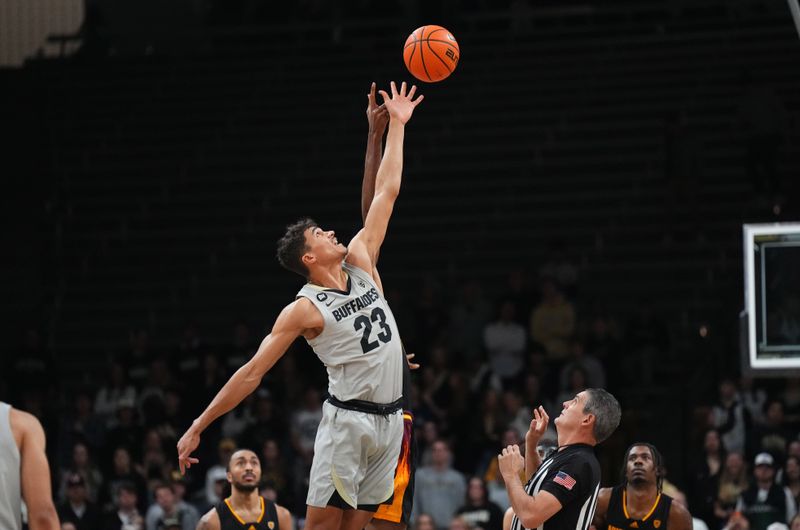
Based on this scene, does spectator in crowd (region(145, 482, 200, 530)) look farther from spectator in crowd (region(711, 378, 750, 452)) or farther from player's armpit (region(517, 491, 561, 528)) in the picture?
player's armpit (region(517, 491, 561, 528))

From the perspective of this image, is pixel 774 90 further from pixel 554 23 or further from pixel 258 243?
pixel 258 243

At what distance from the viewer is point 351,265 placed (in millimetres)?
7855

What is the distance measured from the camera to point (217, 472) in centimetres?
1527

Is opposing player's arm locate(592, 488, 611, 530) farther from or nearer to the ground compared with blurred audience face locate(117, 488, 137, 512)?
farther from the ground

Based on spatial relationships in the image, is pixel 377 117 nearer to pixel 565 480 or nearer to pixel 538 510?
pixel 565 480

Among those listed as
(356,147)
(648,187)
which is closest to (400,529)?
(648,187)

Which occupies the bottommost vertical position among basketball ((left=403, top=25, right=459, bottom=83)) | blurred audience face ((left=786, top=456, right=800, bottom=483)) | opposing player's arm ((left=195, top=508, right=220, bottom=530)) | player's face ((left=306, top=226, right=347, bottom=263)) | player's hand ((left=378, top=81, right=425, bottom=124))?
opposing player's arm ((left=195, top=508, right=220, bottom=530))

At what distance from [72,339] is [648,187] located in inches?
313

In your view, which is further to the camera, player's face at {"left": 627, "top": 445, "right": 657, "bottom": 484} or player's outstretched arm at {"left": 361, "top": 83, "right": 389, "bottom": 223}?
player's face at {"left": 627, "top": 445, "right": 657, "bottom": 484}

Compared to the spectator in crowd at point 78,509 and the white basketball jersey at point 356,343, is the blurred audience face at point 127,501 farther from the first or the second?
the white basketball jersey at point 356,343

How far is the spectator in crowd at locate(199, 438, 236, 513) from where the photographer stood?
15.1 meters

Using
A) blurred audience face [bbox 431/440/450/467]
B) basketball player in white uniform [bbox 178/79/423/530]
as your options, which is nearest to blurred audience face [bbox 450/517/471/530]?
blurred audience face [bbox 431/440/450/467]

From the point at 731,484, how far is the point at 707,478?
0.28m

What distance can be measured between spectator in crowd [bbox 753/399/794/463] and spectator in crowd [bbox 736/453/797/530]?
30.0 inches
